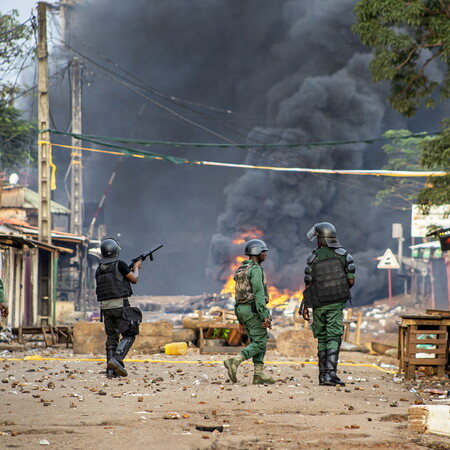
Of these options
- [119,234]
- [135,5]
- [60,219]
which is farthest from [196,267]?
[135,5]

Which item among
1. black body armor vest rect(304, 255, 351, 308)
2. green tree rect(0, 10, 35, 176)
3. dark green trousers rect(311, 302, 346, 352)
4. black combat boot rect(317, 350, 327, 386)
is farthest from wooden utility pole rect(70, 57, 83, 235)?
black combat boot rect(317, 350, 327, 386)

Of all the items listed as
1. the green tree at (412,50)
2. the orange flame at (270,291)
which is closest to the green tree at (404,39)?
the green tree at (412,50)

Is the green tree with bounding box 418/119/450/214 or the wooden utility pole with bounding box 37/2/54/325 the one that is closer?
the green tree with bounding box 418/119/450/214

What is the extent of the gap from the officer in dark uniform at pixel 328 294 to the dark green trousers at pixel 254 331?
1.97 feet

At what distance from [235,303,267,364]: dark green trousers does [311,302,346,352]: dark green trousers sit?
693 mm

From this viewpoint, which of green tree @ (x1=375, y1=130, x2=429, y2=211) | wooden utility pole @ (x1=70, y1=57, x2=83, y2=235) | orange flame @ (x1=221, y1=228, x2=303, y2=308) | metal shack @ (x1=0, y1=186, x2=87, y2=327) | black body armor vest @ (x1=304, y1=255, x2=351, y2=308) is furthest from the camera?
orange flame @ (x1=221, y1=228, x2=303, y2=308)

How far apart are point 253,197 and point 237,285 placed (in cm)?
3719

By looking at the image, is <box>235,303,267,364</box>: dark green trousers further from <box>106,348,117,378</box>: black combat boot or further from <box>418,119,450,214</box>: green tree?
<box>418,119,450,214</box>: green tree

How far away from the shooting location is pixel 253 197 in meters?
46.8

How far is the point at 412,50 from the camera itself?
14953 mm

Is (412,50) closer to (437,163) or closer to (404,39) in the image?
(404,39)

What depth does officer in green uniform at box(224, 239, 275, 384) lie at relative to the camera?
9.34m

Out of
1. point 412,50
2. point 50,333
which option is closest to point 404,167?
point 412,50

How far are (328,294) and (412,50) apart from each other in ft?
24.3
